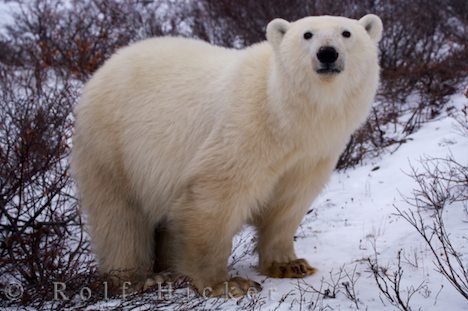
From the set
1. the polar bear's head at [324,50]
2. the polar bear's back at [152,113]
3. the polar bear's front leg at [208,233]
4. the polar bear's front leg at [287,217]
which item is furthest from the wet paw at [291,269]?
the polar bear's head at [324,50]

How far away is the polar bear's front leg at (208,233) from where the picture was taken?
10.0ft

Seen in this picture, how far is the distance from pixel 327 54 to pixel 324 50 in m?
0.02

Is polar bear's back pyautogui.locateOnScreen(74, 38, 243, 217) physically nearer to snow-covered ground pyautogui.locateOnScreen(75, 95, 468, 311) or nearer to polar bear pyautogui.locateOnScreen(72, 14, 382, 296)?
polar bear pyautogui.locateOnScreen(72, 14, 382, 296)

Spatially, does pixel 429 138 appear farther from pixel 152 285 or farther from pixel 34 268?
pixel 34 268

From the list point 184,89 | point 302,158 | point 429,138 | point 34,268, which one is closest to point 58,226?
point 34,268

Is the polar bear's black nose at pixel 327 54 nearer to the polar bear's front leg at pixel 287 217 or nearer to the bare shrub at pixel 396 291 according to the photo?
the polar bear's front leg at pixel 287 217

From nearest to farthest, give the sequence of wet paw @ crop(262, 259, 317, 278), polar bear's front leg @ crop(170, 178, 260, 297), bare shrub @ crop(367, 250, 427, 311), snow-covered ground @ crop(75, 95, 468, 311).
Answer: bare shrub @ crop(367, 250, 427, 311), snow-covered ground @ crop(75, 95, 468, 311), polar bear's front leg @ crop(170, 178, 260, 297), wet paw @ crop(262, 259, 317, 278)

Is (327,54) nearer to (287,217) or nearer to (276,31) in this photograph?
(276,31)

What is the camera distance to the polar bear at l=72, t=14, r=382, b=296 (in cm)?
299

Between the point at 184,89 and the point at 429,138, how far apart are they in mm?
3162

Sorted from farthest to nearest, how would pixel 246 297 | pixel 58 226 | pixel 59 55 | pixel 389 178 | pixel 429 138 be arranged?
pixel 59 55, pixel 429 138, pixel 389 178, pixel 58 226, pixel 246 297

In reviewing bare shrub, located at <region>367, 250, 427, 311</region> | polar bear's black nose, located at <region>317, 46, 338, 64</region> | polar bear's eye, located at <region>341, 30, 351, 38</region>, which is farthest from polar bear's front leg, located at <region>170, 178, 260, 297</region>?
polar bear's eye, located at <region>341, 30, 351, 38</region>

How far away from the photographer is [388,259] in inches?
137

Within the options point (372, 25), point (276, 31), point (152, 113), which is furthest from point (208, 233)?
point (372, 25)
